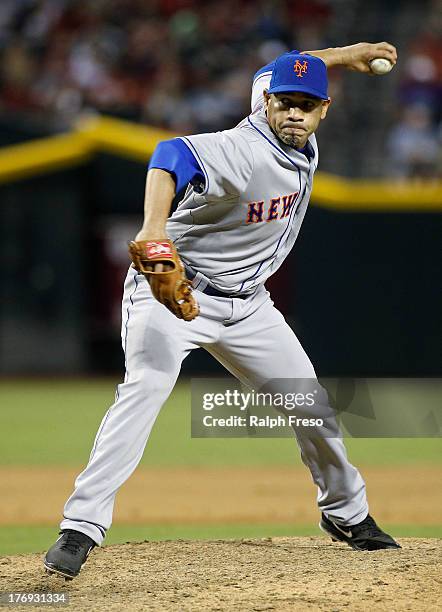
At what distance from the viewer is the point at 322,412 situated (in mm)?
4391

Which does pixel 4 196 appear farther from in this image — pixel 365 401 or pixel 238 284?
pixel 238 284

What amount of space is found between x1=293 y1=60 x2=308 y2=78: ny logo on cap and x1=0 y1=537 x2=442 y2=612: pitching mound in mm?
1792

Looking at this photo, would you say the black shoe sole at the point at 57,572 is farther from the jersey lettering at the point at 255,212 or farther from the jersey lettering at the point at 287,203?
the jersey lettering at the point at 287,203

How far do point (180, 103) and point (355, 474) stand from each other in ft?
29.1

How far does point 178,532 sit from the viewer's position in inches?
215

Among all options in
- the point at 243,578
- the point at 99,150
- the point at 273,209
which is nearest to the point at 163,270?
the point at 273,209

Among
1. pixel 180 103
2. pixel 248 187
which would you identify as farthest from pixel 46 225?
pixel 248 187

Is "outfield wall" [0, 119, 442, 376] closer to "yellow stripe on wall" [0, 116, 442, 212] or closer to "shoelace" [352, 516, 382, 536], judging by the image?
"yellow stripe on wall" [0, 116, 442, 212]

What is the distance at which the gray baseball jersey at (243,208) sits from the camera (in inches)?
153

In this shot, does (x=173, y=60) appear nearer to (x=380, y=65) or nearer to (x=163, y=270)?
(x=380, y=65)

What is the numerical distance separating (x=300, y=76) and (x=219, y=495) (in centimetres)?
326

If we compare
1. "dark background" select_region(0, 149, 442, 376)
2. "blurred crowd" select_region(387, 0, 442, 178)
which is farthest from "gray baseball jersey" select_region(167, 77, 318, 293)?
"blurred crowd" select_region(387, 0, 442, 178)

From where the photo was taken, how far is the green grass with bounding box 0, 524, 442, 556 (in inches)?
207

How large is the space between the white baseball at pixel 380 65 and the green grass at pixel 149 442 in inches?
147
